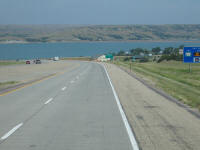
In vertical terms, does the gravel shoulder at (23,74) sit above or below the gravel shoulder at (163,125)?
below

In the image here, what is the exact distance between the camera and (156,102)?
15914mm

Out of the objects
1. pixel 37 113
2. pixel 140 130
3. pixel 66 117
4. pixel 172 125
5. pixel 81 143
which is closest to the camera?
pixel 81 143

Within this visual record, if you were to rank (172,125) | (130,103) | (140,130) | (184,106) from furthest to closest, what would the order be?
(130,103), (184,106), (172,125), (140,130)

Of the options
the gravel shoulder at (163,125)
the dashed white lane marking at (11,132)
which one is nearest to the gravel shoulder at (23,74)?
the gravel shoulder at (163,125)

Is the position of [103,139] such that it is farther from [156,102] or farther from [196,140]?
[156,102]

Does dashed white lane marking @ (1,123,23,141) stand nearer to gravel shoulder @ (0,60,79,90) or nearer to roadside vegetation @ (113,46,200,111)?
roadside vegetation @ (113,46,200,111)

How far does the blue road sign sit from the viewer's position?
3862cm

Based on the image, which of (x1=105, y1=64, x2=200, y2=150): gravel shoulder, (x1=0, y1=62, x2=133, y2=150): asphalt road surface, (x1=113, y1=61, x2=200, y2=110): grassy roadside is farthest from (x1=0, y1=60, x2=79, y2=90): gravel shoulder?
(x1=105, y1=64, x2=200, y2=150): gravel shoulder

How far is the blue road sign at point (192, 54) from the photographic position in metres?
→ 38.6

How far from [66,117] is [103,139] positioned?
3509 millimetres

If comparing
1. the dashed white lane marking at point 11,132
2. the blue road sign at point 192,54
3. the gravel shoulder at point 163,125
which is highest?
the blue road sign at point 192,54

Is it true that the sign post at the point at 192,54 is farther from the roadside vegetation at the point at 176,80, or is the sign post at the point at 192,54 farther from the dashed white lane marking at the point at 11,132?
the dashed white lane marking at the point at 11,132

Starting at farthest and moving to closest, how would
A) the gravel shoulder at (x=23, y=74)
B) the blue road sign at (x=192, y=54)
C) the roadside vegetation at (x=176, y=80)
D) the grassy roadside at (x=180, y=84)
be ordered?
the blue road sign at (x=192, y=54), the gravel shoulder at (x=23, y=74), the roadside vegetation at (x=176, y=80), the grassy roadside at (x=180, y=84)

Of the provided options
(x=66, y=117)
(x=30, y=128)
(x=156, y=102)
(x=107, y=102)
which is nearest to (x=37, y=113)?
(x=66, y=117)
